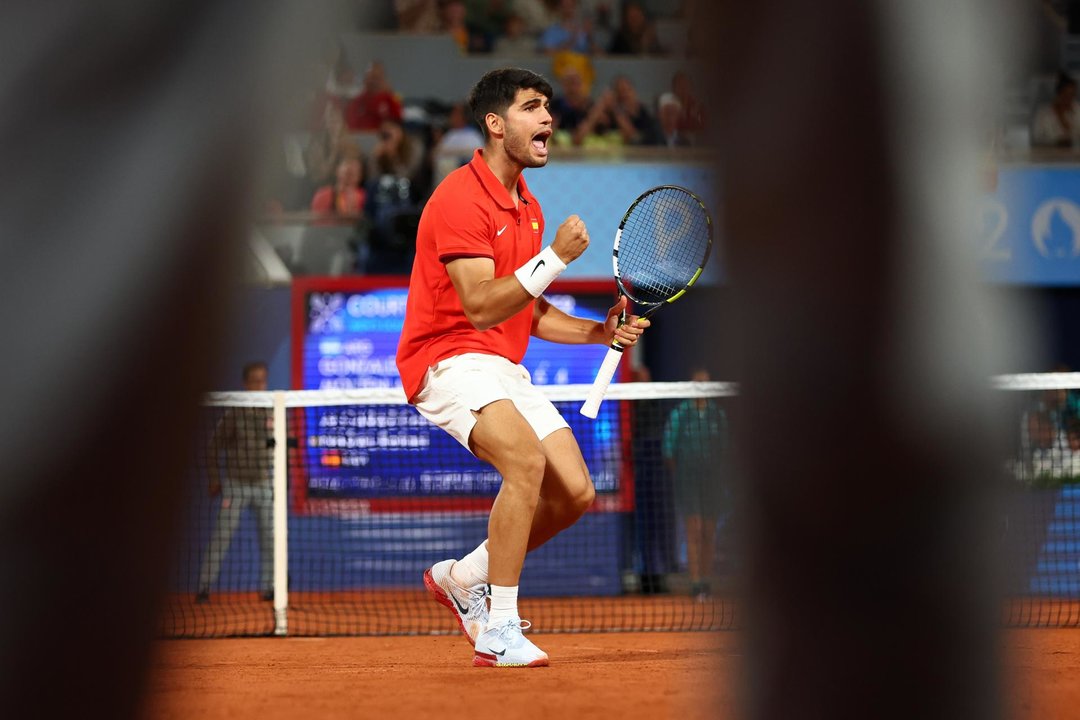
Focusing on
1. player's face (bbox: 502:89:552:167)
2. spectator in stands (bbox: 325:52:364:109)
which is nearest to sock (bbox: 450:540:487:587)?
player's face (bbox: 502:89:552:167)

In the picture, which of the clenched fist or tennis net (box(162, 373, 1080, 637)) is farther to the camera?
tennis net (box(162, 373, 1080, 637))

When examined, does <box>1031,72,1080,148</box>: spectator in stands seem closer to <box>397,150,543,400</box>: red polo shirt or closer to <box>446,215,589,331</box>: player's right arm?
<box>397,150,543,400</box>: red polo shirt

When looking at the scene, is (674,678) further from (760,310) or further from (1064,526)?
(1064,526)

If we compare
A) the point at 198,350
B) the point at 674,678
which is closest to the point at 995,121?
the point at 198,350

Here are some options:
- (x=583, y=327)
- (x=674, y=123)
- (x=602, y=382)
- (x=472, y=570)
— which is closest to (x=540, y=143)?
(x=583, y=327)

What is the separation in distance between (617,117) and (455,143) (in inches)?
61.2

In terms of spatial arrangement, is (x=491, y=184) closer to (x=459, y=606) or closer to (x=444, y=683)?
(x=459, y=606)

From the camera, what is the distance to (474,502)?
32.3 feet

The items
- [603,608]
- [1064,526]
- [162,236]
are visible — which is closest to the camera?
[162,236]

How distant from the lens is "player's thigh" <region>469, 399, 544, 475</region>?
183 inches

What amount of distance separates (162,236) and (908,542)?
418 mm

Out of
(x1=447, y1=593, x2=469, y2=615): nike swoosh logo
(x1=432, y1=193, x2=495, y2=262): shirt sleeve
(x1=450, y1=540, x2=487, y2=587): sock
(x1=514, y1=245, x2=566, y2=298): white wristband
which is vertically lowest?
(x1=447, y1=593, x2=469, y2=615): nike swoosh logo

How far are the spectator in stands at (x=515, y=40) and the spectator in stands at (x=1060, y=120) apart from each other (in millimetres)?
5103

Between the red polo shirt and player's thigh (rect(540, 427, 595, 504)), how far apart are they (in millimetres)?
336
